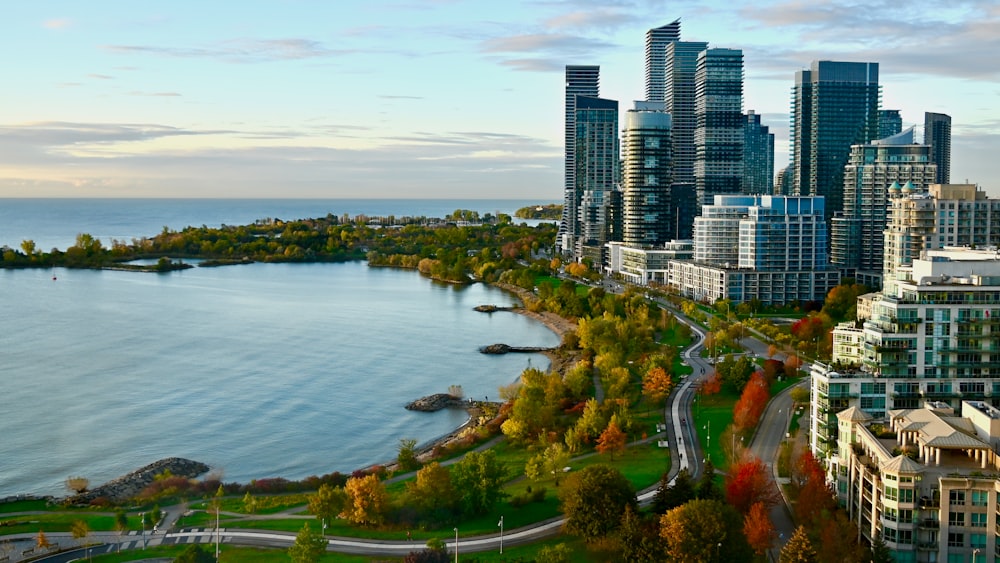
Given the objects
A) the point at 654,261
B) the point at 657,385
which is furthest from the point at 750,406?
the point at 654,261

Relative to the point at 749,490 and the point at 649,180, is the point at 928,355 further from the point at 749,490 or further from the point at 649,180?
the point at 649,180


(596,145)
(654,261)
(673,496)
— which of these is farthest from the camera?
(596,145)

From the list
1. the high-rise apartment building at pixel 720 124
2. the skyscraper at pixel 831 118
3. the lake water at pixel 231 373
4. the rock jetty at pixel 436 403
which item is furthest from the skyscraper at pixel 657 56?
the rock jetty at pixel 436 403

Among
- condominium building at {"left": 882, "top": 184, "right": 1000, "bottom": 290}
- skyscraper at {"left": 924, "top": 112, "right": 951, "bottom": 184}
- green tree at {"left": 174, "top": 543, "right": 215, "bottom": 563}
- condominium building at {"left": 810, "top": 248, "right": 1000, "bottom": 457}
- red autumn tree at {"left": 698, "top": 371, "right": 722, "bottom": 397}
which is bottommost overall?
green tree at {"left": 174, "top": 543, "right": 215, "bottom": 563}

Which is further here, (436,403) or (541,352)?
(541,352)

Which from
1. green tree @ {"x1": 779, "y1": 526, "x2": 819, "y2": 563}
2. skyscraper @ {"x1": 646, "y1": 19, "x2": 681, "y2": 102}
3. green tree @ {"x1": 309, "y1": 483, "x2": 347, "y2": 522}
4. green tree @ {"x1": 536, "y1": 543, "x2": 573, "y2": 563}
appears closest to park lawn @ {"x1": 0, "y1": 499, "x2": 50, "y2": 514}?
green tree @ {"x1": 309, "y1": 483, "x2": 347, "y2": 522}

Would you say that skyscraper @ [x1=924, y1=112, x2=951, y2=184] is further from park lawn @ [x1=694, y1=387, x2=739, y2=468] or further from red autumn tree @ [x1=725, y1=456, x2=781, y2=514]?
red autumn tree @ [x1=725, y1=456, x2=781, y2=514]

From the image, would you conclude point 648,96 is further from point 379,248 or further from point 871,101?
point 871,101

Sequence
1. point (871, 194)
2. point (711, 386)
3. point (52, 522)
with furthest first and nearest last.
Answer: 1. point (871, 194)
2. point (711, 386)
3. point (52, 522)
